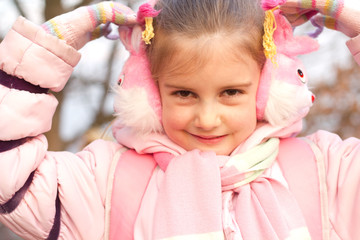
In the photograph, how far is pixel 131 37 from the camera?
5.84 ft

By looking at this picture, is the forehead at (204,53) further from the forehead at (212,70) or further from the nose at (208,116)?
the nose at (208,116)

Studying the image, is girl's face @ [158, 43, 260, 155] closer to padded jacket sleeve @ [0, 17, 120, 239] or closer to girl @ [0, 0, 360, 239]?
girl @ [0, 0, 360, 239]

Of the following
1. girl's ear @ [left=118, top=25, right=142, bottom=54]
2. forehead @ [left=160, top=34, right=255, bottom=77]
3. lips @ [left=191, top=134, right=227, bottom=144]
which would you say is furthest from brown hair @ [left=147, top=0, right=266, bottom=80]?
lips @ [left=191, top=134, right=227, bottom=144]

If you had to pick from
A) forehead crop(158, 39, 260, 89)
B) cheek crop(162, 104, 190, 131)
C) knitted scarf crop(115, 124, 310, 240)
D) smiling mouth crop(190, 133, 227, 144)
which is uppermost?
forehead crop(158, 39, 260, 89)

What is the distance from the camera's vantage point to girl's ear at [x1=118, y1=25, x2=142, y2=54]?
1.74m

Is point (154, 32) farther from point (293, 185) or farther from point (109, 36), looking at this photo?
point (293, 185)

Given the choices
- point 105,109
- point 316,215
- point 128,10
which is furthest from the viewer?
point 105,109

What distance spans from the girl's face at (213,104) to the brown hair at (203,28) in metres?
0.04

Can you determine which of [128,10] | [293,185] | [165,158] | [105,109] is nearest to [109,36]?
[128,10]

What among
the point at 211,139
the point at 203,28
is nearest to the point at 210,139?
the point at 211,139

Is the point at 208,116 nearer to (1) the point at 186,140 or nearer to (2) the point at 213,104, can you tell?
(2) the point at 213,104

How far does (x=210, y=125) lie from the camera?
61.9 inches

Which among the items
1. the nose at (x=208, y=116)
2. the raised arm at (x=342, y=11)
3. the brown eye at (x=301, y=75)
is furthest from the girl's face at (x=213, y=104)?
the raised arm at (x=342, y=11)

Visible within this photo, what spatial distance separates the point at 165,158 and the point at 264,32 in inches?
20.1
